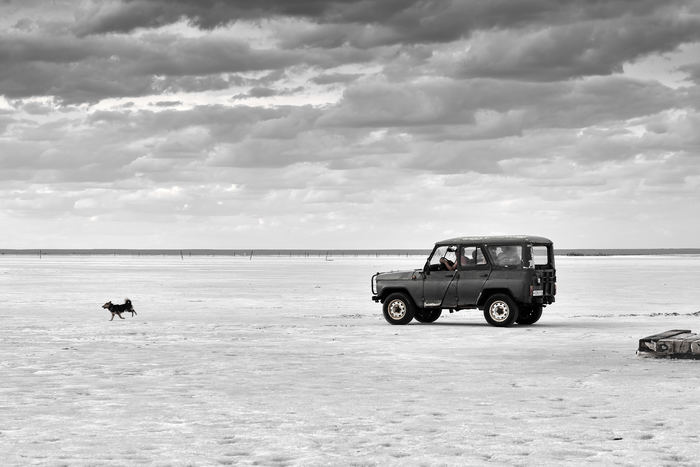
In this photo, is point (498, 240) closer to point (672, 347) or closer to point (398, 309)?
point (398, 309)

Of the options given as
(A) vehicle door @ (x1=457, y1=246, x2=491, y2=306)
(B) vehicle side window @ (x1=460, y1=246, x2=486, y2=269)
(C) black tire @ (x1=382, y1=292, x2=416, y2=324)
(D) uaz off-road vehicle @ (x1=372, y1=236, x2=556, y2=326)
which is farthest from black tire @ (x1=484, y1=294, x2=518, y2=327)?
(C) black tire @ (x1=382, y1=292, x2=416, y2=324)

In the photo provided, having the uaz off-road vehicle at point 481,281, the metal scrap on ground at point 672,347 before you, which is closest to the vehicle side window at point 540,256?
the uaz off-road vehicle at point 481,281

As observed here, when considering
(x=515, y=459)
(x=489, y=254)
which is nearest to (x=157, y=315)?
A: (x=489, y=254)

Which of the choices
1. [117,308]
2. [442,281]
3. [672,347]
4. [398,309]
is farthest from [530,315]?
[117,308]

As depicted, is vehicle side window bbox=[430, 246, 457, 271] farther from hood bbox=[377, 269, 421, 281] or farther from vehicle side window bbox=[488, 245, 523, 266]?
vehicle side window bbox=[488, 245, 523, 266]

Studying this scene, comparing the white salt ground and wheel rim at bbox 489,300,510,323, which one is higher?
wheel rim at bbox 489,300,510,323

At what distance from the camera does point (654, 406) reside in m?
11.2

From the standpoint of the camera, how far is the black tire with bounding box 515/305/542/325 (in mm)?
24328

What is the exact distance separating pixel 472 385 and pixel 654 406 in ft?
8.55

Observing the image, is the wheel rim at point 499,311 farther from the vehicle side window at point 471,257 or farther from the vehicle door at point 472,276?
the vehicle side window at point 471,257

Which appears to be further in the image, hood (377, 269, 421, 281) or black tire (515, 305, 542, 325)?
black tire (515, 305, 542, 325)

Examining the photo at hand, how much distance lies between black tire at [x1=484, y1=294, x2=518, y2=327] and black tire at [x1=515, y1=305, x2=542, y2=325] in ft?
3.22

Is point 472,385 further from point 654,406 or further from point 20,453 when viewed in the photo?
point 20,453

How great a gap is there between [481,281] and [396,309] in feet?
7.46
